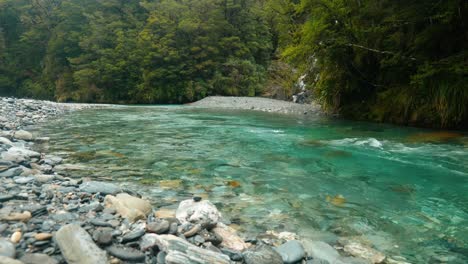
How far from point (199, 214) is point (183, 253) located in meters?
0.76

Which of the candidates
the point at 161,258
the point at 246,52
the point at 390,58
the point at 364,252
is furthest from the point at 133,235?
the point at 246,52

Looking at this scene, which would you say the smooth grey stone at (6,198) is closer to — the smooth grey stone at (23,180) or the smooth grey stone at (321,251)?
the smooth grey stone at (23,180)

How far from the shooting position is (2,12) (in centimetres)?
4434

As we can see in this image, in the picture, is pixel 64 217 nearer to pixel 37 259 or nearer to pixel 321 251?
pixel 37 259

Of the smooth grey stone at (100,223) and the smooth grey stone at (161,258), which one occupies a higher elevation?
the smooth grey stone at (100,223)

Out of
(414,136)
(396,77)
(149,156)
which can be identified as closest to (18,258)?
(149,156)

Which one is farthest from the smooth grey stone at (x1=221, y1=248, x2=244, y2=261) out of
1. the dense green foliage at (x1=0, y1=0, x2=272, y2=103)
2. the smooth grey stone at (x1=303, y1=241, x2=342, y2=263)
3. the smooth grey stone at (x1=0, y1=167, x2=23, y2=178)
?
the dense green foliage at (x1=0, y1=0, x2=272, y2=103)

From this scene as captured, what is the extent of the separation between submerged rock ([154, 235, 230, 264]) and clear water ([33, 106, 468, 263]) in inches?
35.7

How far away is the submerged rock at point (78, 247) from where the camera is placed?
2.07 m

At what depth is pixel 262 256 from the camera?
2.49 m

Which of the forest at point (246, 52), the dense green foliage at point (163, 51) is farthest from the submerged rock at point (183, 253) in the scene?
the dense green foliage at point (163, 51)

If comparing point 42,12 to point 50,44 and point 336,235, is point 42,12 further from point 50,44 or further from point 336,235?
point 336,235

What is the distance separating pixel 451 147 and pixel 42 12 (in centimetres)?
5056

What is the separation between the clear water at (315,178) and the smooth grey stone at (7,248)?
177 centimetres
